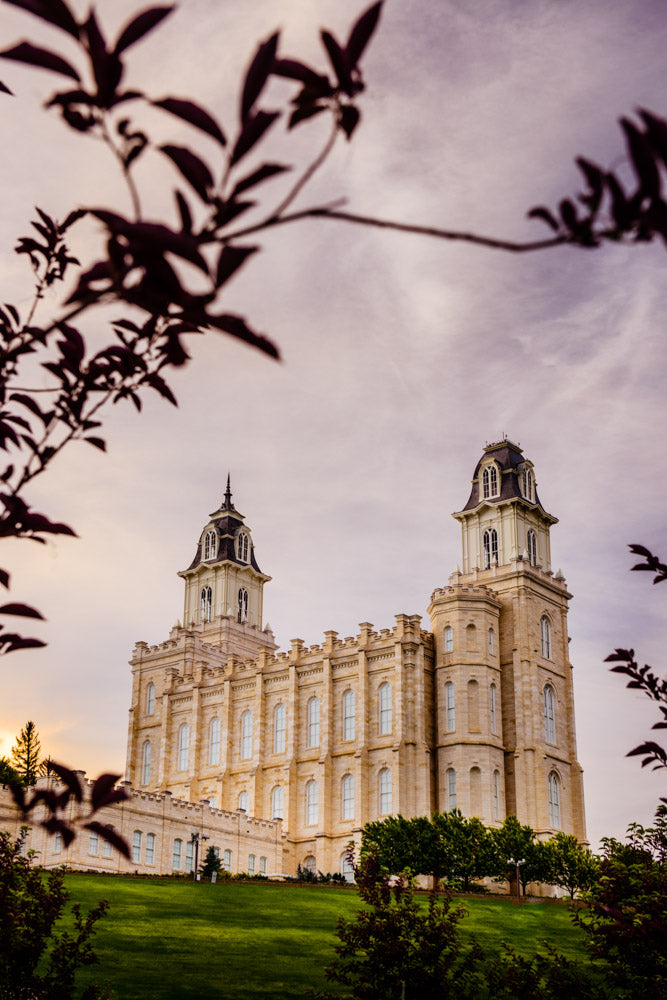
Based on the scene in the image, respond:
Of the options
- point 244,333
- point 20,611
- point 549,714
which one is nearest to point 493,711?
point 549,714

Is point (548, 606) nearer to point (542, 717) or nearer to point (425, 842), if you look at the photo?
point (542, 717)

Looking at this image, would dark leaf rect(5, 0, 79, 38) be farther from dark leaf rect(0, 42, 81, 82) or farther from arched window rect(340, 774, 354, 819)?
arched window rect(340, 774, 354, 819)

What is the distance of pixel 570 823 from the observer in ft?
203

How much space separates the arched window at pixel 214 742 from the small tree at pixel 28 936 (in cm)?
5542

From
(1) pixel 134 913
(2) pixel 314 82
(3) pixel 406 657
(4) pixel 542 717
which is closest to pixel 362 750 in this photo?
(3) pixel 406 657

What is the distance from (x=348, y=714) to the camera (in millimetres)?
65562

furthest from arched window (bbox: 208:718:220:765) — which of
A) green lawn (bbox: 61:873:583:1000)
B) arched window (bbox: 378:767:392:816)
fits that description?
green lawn (bbox: 61:873:583:1000)

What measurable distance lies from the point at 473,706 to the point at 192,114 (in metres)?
61.9

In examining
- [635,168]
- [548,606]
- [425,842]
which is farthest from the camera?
[548,606]

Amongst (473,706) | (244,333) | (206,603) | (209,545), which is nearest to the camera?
(244,333)

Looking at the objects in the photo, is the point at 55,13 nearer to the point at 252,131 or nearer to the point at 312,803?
the point at 252,131

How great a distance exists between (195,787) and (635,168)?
234ft

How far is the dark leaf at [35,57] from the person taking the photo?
2459 mm

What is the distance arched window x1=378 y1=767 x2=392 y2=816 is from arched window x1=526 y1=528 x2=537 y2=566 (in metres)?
15.5
